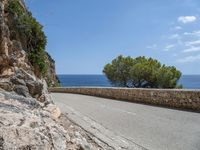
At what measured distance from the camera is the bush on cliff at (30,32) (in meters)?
10.7

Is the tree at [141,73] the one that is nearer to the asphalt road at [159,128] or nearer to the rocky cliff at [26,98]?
the asphalt road at [159,128]

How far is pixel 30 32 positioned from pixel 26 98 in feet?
20.6

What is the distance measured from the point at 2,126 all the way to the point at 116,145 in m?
3.59

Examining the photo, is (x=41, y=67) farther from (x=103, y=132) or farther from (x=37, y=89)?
(x=103, y=132)

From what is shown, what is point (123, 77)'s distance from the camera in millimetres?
47000

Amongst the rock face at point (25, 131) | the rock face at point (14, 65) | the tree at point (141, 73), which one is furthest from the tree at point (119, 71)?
the rock face at point (25, 131)

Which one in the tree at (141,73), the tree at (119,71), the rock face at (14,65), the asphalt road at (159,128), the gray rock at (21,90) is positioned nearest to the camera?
the asphalt road at (159,128)

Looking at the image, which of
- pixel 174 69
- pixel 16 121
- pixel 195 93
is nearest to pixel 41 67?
pixel 195 93

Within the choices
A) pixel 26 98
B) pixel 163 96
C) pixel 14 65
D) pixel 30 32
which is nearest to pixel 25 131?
pixel 26 98

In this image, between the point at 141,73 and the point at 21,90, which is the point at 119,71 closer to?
the point at 141,73

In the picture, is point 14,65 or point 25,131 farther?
point 14,65

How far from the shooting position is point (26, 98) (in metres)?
5.95

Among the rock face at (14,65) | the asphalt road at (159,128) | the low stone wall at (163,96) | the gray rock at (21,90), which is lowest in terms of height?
the asphalt road at (159,128)

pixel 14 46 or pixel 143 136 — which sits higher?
pixel 14 46
